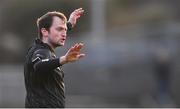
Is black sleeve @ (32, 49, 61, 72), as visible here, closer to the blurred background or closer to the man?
the man

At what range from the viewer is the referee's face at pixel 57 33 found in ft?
36.2

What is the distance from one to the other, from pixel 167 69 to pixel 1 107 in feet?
14.7

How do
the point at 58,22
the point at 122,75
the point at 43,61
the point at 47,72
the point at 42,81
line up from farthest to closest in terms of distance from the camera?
the point at 122,75
the point at 58,22
the point at 42,81
the point at 47,72
the point at 43,61

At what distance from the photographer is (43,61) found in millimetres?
10734

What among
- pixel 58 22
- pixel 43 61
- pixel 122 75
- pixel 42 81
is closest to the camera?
pixel 43 61

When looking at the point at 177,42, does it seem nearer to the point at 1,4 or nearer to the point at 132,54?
the point at 132,54

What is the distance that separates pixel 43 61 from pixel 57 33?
1.56 ft

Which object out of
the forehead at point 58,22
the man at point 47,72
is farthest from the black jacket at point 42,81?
the forehead at point 58,22

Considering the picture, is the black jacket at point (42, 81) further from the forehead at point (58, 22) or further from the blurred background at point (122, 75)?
the blurred background at point (122, 75)

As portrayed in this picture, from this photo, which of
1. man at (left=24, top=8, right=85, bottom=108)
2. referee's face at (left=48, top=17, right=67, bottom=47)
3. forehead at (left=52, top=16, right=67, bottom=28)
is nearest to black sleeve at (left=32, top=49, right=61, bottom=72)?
man at (left=24, top=8, right=85, bottom=108)

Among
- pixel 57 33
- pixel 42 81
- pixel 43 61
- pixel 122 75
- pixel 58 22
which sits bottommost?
pixel 122 75

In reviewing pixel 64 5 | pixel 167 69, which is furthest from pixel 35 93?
pixel 64 5

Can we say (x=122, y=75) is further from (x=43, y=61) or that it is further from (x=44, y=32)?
(x=43, y=61)

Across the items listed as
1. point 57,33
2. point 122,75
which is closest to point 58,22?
point 57,33
